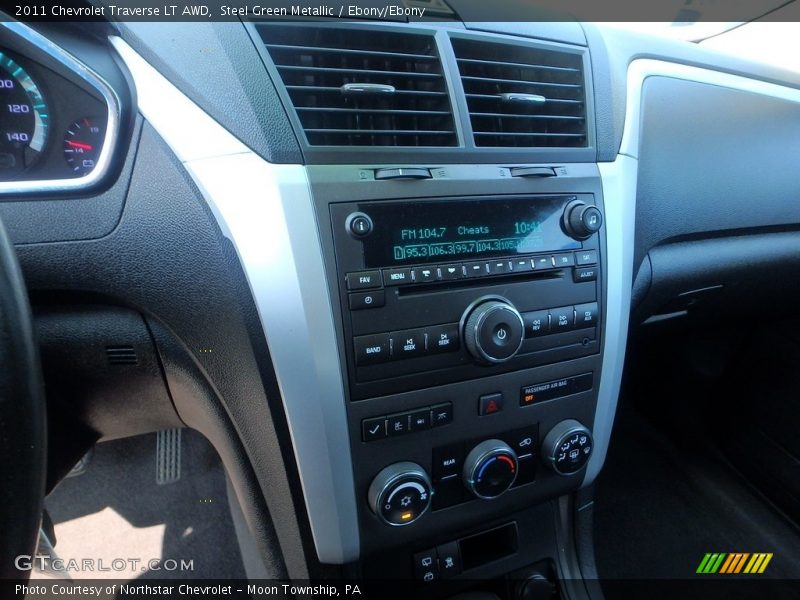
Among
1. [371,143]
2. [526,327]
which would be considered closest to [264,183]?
[371,143]

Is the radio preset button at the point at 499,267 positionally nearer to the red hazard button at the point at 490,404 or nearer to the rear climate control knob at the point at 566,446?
the red hazard button at the point at 490,404

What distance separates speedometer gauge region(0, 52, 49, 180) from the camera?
84 cm

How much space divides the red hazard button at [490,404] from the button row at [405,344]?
0.40 feet

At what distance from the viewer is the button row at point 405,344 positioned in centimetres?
82

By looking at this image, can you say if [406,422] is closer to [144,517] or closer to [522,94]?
[522,94]

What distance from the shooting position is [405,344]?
2.77 feet

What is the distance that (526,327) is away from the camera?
3.05ft

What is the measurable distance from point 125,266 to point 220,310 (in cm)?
17

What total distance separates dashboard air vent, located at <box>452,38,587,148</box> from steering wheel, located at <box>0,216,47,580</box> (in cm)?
67

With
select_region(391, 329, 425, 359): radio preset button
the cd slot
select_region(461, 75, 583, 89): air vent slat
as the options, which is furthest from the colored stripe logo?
select_region(461, 75, 583, 89): air vent slat

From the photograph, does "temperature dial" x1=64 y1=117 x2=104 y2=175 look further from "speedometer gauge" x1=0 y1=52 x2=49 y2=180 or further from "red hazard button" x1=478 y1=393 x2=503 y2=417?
"red hazard button" x1=478 y1=393 x2=503 y2=417

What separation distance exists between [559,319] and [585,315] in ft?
0.20

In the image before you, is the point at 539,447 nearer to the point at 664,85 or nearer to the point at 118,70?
the point at 664,85

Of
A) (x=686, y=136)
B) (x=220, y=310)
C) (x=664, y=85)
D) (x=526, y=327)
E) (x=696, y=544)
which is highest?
(x=664, y=85)
